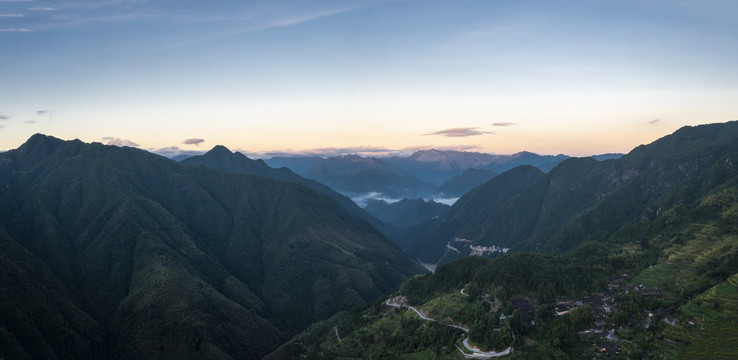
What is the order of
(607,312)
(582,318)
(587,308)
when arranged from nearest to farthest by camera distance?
(582,318) < (587,308) < (607,312)

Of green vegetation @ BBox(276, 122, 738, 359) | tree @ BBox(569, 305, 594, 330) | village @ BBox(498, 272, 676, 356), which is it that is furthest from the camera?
tree @ BBox(569, 305, 594, 330)

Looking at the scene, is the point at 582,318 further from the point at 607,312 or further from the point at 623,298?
the point at 623,298

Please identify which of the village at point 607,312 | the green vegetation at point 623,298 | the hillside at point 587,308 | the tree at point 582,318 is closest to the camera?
the green vegetation at point 623,298

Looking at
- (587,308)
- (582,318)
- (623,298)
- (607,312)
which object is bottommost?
(582,318)

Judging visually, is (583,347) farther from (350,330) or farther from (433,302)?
(350,330)

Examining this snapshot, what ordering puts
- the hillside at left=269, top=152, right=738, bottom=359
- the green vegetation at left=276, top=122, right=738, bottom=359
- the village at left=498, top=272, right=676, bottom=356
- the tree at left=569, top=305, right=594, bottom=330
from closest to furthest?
the green vegetation at left=276, top=122, right=738, bottom=359
the hillside at left=269, top=152, right=738, bottom=359
the village at left=498, top=272, right=676, bottom=356
the tree at left=569, top=305, right=594, bottom=330

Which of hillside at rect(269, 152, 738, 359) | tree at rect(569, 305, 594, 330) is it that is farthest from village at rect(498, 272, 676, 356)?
tree at rect(569, 305, 594, 330)

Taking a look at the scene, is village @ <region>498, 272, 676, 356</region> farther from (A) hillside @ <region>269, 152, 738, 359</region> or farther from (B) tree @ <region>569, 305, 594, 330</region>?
(B) tree @ <region>569, 305, 594, 330</region>

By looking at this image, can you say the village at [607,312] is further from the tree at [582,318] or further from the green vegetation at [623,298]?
the tree at [582,318]

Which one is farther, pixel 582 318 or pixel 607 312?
pixel 607 312

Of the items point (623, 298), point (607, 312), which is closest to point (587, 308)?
point (607, 312)

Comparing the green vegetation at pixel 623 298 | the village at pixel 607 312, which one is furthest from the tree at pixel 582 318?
the village at pixel 607 312

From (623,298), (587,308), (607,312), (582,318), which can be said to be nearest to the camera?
(582,318)

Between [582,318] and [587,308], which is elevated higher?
[587,308]
